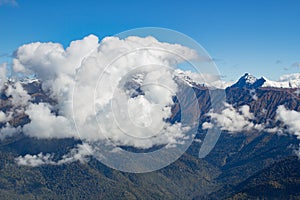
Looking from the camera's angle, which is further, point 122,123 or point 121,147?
point 121,147

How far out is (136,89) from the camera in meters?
18.4

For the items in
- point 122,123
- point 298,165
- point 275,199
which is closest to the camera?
point 122,123

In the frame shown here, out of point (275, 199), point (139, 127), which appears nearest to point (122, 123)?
point (139, 127)

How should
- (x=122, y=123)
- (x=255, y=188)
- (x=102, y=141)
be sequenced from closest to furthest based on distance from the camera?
1. (x=122, y=123)
2. (x=102, y=141)
3. (x=255, y=188)

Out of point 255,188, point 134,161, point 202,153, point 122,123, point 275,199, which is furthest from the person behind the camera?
point 255,188

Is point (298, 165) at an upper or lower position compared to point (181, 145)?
upper

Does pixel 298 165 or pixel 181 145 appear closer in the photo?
pixel 181 145

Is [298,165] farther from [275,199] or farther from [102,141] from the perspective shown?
[102,141]

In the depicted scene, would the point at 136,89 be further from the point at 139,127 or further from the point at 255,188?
the point at 255,188

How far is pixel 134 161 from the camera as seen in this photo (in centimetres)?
2005

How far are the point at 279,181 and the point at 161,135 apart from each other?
180000 millimetres

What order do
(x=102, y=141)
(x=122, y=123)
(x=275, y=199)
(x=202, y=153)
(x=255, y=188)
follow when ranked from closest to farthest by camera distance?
(x=122, y=123) → (x=102, y=141) → (x=202, y=153) → (x=275, y=199) → (x=255, y=188)

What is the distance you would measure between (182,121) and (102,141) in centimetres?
396

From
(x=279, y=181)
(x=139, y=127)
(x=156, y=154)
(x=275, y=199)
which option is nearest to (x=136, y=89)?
(x=139, y=127)
